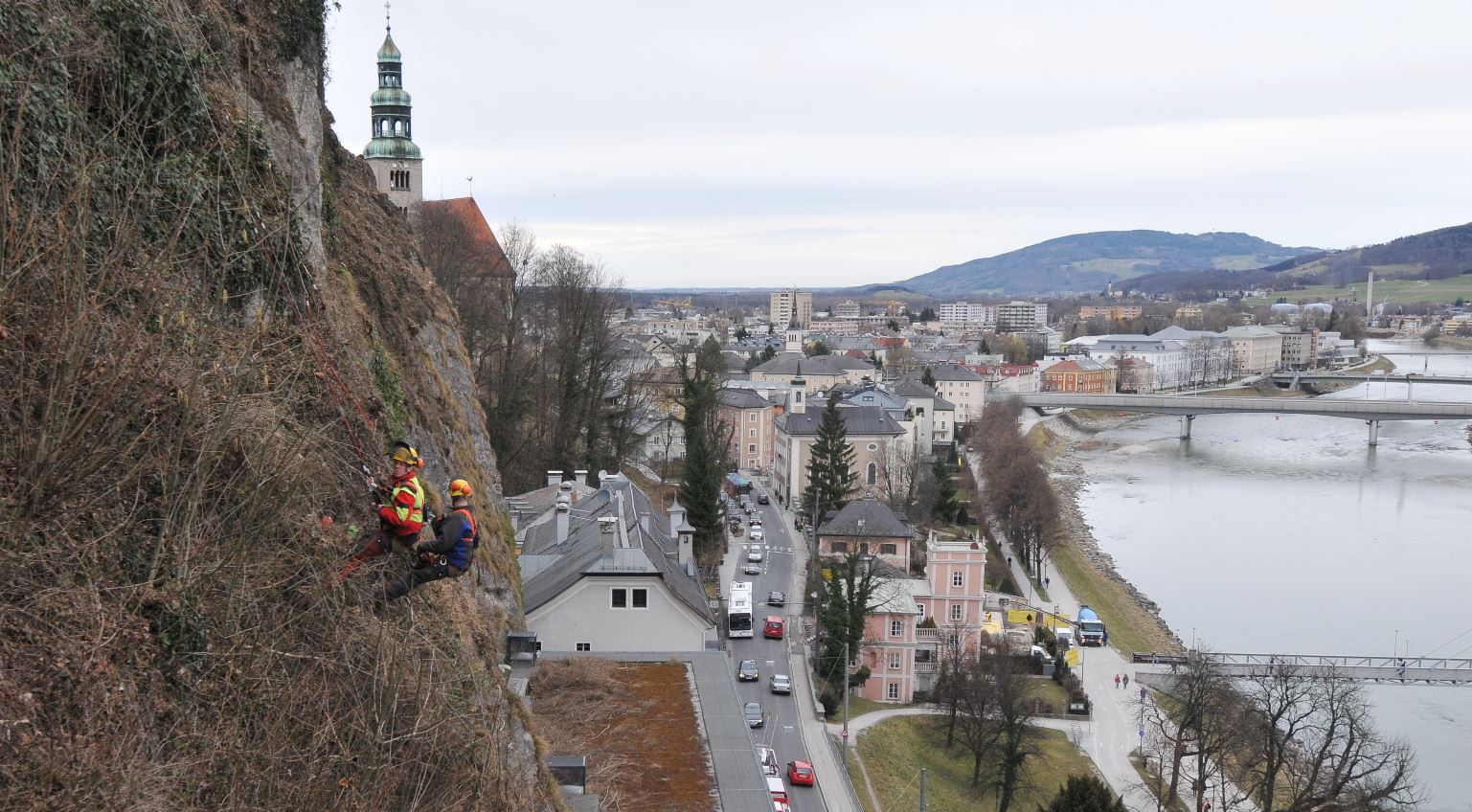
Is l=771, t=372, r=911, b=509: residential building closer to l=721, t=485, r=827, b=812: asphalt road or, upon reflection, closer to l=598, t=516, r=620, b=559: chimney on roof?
l=721, t=485, r=827, b=812: asphalt road

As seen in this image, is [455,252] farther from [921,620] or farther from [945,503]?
[945,503]

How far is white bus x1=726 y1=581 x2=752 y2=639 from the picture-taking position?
23.6 m

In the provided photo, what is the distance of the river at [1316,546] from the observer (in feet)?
82.8

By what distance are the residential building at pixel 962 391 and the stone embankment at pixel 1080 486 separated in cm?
469

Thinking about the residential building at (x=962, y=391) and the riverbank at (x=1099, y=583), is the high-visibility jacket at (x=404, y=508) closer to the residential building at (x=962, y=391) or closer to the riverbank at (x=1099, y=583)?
the riverbank at (x=1099, y=583)

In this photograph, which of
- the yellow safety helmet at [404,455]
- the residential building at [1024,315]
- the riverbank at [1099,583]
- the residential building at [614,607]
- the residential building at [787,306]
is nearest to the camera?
the yellow safety helmet at [404,455]

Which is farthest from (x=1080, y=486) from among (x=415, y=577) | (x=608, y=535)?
Result: (x=415, y=577)

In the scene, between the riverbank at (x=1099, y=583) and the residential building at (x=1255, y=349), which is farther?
the residential building at (x=1255, y=349)

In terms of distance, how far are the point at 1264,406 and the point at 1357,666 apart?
42926mm

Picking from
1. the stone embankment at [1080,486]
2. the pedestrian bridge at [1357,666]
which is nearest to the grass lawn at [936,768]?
the pedestrian bridge at [1357,666]

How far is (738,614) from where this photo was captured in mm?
23859

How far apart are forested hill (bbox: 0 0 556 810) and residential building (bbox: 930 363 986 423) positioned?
56.3 meters

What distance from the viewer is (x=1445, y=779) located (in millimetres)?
19203

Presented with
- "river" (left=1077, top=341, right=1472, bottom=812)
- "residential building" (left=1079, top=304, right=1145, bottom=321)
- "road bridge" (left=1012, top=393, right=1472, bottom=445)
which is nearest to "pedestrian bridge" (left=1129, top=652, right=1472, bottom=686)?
"river" (left=1077, top=341, right=1472, bottom=812)
